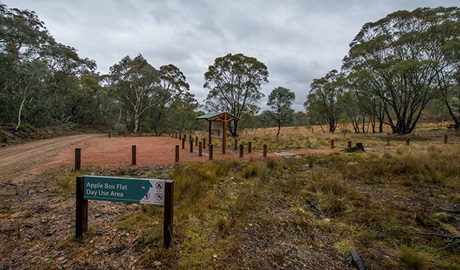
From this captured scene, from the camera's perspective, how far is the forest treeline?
18953 mm

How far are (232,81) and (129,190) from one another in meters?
21.3

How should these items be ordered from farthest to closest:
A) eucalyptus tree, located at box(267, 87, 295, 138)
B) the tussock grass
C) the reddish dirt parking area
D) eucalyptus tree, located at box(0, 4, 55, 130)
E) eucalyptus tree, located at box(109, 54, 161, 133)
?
1. eucalyptus tree, located at box(109, 54, 161, 133)
2. eucalyptus tree, located at box(267, 87, 295, 138)
3. eucalyptus tree, located at box(0, 4, 55, 130)
4. the reddish dirt parking area
5. the tussock grass

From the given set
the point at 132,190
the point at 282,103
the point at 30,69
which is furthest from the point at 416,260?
the point at 30,69

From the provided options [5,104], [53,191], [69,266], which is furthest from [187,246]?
[5,104]

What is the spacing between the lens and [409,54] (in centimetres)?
2130

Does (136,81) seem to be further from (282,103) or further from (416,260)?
(416,260)

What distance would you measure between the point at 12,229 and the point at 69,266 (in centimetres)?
167

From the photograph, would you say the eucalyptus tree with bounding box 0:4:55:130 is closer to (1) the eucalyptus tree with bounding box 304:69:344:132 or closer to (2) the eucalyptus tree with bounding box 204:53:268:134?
(2) the eucalyptus tree with bounding box 204:53:268:134

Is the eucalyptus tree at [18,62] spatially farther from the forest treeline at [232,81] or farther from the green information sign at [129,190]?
the green information sign at [129,190]

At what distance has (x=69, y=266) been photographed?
2.51m

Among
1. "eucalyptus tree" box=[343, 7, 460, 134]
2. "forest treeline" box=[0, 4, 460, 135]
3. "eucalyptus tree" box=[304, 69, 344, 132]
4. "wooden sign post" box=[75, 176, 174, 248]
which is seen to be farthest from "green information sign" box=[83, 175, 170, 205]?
"eucalyptus tree" box=[304, 69, 344, 132]

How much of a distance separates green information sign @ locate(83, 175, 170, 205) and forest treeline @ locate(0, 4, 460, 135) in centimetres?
1775

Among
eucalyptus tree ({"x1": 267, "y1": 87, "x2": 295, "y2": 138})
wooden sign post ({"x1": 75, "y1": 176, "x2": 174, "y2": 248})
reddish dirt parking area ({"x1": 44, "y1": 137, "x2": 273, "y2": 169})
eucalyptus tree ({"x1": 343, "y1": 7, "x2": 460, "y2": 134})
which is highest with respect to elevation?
eucalyptus tree ({"x1": 343, "y1": 7, "x2": 460, "y2": 134})

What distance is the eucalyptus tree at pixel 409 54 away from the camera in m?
18.7
